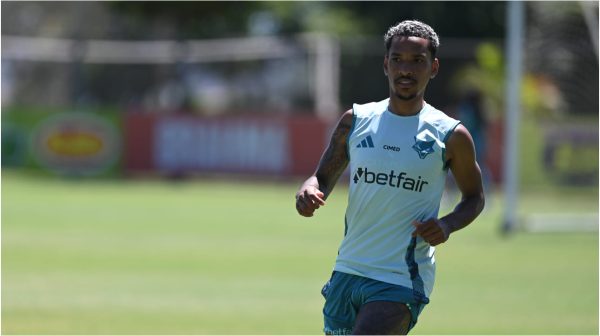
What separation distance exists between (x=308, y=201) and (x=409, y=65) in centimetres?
85

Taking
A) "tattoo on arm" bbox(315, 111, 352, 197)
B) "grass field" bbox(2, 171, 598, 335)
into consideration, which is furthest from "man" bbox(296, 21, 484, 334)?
"grass field" bbox(2, 171, 598, 335)

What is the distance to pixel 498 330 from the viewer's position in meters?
10.6

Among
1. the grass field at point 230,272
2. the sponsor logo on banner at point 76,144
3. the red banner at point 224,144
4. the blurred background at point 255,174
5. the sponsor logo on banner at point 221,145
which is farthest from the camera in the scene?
the sponsor logo on banner at point 76,144

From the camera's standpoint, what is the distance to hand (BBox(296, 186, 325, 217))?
584cm

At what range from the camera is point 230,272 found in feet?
47.4

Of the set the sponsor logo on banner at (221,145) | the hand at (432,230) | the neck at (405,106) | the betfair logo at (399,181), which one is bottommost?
the hand at (432,230)

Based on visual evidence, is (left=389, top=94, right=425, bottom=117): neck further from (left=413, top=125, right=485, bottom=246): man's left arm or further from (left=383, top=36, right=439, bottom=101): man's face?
(left=413, top=125, right=485, bottom=246): man's left arm

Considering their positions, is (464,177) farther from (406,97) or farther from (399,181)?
(406,97)

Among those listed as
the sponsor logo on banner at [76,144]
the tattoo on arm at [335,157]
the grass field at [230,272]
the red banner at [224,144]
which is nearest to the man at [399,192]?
the tattoo on arm at [335,157]

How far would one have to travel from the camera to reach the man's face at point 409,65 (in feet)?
19.4

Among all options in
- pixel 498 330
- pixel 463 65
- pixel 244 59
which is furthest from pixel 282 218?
pixel 244 59

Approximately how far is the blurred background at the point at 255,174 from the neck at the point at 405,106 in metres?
4.48

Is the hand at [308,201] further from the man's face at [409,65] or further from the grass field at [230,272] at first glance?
the grass field at [230,272]

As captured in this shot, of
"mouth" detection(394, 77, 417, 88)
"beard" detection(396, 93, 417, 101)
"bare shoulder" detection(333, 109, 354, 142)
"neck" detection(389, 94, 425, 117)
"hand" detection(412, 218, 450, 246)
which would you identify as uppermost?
"mouth" detection(394, 77, 417, 88)
